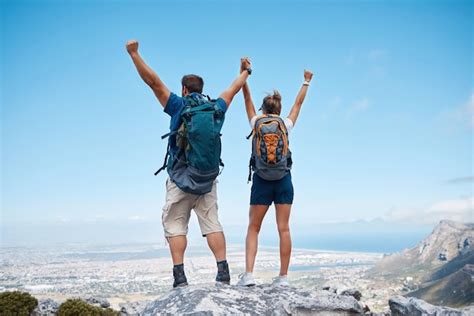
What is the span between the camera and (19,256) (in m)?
67.6

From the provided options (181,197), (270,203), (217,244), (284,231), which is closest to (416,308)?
(284,231)

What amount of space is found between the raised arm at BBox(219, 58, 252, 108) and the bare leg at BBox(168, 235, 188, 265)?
2053 mm

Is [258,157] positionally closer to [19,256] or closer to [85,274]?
[19,256]

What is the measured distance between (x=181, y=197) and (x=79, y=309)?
18.7 m

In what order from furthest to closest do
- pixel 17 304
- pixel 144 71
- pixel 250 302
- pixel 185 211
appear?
pixel 17 304 → pixel 185 211 → pixel 144 71 → pixel 250 302

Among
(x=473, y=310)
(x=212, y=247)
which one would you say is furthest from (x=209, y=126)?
(x=473, y=310)

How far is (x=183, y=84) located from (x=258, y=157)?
1.54 metres

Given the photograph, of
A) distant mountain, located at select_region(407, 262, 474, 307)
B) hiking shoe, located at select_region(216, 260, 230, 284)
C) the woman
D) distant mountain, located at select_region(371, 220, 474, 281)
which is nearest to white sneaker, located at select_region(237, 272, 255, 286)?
the woman

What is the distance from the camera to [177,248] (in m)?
6.15

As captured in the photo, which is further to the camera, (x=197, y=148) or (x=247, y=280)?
(x=247, y=280)

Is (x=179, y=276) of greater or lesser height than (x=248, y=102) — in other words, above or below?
below

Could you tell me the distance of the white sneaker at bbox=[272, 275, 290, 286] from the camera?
22.0 ft

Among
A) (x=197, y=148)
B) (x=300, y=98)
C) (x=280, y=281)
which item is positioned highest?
(x=300, y=98)

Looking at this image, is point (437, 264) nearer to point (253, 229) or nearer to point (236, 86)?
point (253, 229)
